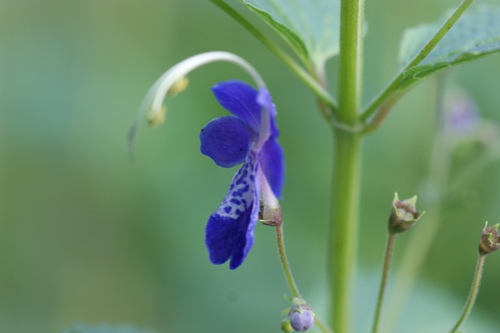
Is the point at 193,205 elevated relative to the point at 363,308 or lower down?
elevated

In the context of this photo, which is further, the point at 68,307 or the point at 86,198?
the point at 86,198

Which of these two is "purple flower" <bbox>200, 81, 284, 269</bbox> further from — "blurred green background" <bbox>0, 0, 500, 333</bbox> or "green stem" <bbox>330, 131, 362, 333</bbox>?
"blurred green background" <bbox>0, 0, 500, 333</bbox>

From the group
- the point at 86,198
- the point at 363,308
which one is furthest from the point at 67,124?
the point at 363,308

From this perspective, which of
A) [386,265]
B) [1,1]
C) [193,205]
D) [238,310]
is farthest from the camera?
[1,1]

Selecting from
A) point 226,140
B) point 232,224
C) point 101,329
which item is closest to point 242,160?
point 226,140

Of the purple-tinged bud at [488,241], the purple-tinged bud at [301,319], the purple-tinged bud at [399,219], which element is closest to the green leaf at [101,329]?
the purple-tinged bud at [301,319]

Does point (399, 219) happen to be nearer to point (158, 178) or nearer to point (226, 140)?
point (226, 140)

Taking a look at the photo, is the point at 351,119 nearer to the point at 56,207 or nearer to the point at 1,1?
the point at 56,207

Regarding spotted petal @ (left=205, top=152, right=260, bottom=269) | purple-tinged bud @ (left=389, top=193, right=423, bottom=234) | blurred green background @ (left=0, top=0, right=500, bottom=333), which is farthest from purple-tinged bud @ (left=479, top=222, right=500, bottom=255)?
blurred green background @ (left=0, top=0, right=500, bottom=333)
